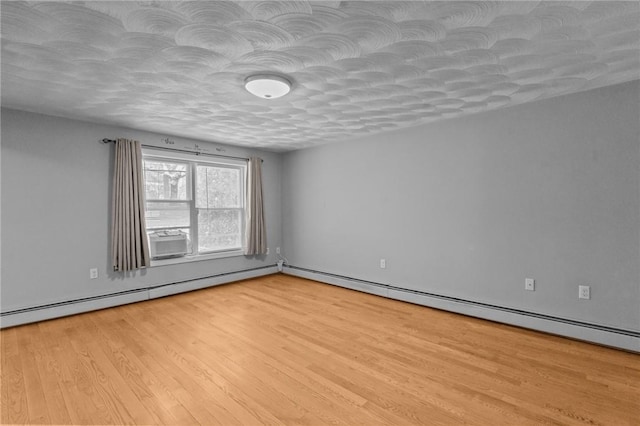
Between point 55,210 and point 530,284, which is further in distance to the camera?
point 55,210

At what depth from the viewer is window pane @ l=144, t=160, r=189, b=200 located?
14.6 feet

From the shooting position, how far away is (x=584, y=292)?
2.88m

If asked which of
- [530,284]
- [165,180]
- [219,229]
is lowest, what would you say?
[530,284]

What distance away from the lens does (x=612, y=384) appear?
84.3 inches

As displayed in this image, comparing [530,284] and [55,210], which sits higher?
[55,210]

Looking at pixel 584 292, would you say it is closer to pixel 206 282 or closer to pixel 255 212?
pixel 255 212

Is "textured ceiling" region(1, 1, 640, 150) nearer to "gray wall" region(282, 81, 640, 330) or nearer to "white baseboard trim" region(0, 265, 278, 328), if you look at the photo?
"gray wall" region(282, 81, 640, 330)

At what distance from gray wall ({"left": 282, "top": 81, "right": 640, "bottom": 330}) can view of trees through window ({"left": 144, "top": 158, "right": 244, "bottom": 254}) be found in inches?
74.6

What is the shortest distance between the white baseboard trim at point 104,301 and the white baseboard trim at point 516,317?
2.15 m

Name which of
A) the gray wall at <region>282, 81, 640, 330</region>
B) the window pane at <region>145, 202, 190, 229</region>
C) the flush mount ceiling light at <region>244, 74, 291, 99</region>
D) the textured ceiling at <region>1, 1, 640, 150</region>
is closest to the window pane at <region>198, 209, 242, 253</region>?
the window pane at <region>145, 202, 190, 229</region>

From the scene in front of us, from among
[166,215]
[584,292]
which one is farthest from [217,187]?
[584,292]

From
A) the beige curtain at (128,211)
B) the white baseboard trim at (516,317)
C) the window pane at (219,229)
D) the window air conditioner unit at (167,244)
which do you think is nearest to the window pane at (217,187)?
the window pane at (219,229)

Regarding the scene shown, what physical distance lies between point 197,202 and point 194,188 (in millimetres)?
237

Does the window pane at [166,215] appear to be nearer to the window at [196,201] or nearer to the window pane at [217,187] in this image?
the window at [196,201]
